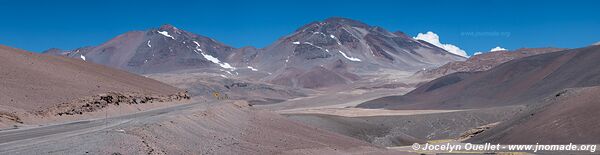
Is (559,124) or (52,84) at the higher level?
(52,84)

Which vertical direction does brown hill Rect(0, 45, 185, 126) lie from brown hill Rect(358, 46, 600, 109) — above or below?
below

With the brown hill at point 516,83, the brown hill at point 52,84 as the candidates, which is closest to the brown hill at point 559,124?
the brown hill at point 52,84

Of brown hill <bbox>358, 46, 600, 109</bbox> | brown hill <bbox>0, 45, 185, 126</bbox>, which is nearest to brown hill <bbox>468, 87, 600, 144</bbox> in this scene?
brown hill <bbox>0, 45, 185, 126</bbox>

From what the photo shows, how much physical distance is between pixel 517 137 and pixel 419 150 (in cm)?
555

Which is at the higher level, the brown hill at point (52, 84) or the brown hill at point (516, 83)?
the brown hill at point (516, 83)

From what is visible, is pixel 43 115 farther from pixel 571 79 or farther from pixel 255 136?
pixel 571 79

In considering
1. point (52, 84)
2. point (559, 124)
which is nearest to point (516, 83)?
point (559, 124)

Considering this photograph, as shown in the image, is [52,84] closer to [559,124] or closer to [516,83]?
[559,124]

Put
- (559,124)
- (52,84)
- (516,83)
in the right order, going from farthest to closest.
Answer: (516,83)
(52,84)
(559,124)

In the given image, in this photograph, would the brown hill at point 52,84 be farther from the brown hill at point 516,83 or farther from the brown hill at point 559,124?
the brown hill at point 516,83

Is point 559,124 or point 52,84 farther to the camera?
point 52,84

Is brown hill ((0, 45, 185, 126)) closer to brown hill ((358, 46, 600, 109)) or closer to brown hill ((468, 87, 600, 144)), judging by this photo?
brown hill ((468, 87, 600, 144))

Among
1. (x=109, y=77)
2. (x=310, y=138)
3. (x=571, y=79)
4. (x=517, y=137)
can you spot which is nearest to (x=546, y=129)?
(x=517, y=137)

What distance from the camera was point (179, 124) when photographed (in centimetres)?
2948
